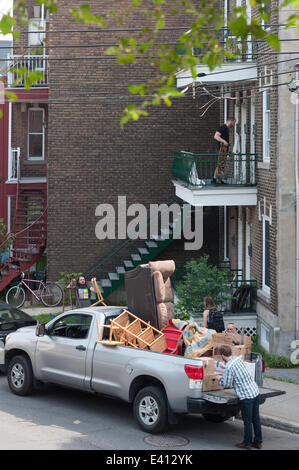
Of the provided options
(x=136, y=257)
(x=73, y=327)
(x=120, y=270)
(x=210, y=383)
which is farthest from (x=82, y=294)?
(x=210, y=383)

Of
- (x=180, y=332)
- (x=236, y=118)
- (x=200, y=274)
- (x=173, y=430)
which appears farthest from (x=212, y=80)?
(x=173, y=430)

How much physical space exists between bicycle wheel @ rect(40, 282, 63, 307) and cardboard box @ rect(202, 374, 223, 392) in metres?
12.2

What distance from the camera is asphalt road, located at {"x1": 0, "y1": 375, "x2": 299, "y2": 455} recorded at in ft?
35.1

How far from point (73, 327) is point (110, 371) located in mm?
1319

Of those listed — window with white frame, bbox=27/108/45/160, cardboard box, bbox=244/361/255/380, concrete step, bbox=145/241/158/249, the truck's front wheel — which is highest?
window with white frame, bbox=27/108/45/160

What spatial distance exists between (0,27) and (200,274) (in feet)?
35.8

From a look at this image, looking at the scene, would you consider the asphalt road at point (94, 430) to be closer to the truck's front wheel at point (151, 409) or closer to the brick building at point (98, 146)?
the truck's front wheel at point (151, 409)

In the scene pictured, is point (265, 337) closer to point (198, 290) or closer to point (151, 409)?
point (198, 290)

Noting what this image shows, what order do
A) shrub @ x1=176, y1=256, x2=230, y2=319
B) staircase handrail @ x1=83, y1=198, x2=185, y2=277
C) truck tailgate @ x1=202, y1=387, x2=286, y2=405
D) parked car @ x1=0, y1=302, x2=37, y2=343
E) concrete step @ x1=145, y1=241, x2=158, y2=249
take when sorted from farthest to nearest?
staircase handrail @ x1=83, y1=198, x2=185, y2=277
concrete step @ x1=145, y1=241, x2=158, y2=249
shrub @ x1=176, y1=256, x2=230, y2=319
parked car @ x1=0, y1=302, x2=37, y2=343
truck tailgate @ x1=202, y1=387, x2=286, y2=405

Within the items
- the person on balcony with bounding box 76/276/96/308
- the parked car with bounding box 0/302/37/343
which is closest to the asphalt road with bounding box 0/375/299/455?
the parked car with bounding box 0/302/37/343

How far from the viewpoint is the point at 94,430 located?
11.5m

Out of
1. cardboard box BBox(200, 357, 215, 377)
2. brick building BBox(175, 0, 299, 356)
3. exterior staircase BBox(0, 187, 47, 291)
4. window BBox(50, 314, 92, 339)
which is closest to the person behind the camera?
cardboard box BBox(200, 357, 215, 377)

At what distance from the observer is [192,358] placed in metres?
10.9

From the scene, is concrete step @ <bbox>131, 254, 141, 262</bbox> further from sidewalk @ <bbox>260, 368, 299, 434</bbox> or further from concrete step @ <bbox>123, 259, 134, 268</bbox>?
sidewalk @ <bbox>260, 368, 299, 434</bbox>
